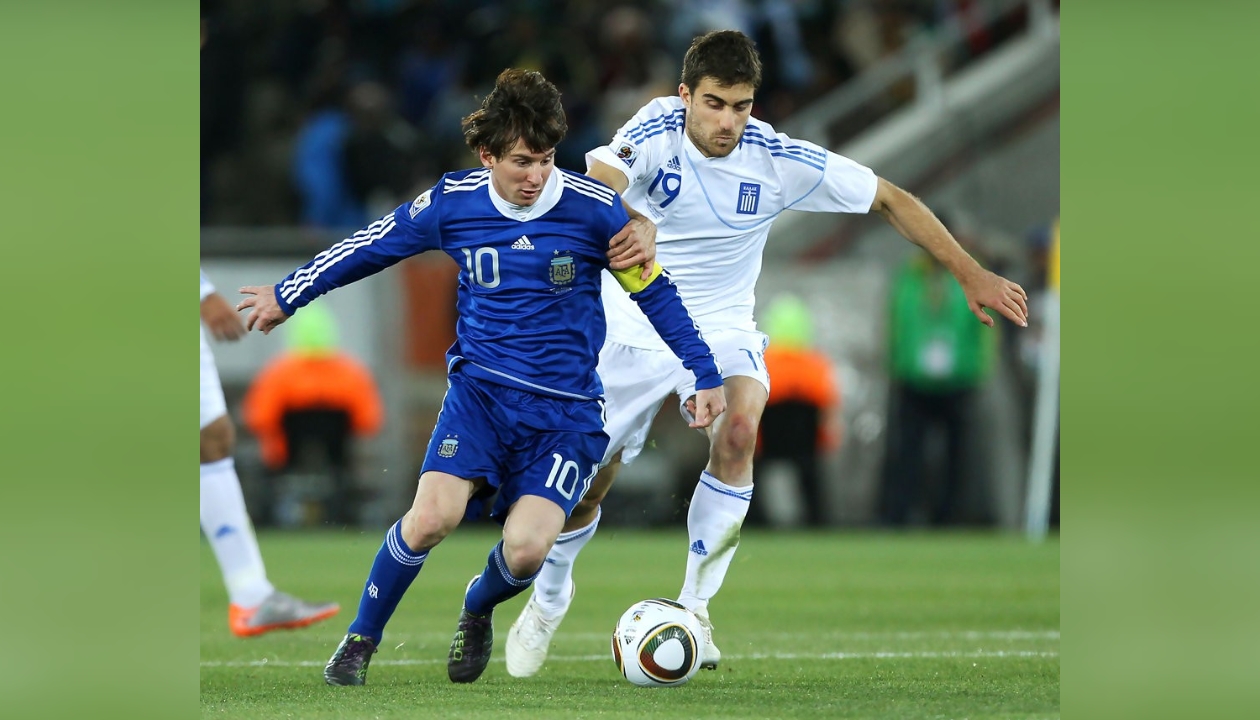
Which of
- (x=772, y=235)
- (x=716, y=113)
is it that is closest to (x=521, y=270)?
(x=716, y=113)

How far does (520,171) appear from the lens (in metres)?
4.63

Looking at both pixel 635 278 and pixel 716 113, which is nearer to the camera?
pixel 635 278

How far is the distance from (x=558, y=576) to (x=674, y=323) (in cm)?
118

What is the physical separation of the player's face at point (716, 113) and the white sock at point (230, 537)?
2.26 m

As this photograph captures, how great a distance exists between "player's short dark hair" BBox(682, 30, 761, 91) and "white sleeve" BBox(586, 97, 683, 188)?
0.25 meters

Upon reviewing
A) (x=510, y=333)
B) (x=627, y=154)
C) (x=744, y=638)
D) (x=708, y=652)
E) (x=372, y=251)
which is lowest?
(x=744, y=638)

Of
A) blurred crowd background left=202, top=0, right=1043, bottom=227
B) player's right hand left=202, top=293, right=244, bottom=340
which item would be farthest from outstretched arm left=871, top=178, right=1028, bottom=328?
blurred crowd background left=202, top=0, right=1043, bottom=227

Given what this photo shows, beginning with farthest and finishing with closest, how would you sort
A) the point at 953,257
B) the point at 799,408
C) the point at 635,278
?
the point at 799,408 < the point at 953,257 < the point at 635,278

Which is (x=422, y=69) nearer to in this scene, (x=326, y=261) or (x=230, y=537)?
(x=230, y=537)

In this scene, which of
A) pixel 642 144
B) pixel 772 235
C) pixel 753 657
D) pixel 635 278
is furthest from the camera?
pixel 772 235

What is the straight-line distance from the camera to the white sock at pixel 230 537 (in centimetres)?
616

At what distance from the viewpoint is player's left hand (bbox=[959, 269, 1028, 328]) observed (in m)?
4.98

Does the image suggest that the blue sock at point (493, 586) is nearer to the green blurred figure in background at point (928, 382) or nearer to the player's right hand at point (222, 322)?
the player's right hand at point (222, 322)
